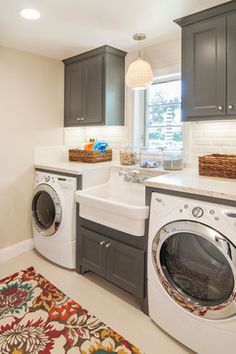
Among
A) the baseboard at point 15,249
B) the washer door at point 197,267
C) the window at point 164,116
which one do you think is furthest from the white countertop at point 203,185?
the baseboard at point 15,249

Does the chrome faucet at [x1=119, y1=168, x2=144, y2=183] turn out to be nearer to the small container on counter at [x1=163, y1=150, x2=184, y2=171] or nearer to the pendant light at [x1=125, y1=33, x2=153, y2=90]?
the small container on counter at [x1=163, y1=150, x2=184, y2=171]

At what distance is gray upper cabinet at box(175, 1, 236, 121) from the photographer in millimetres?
1874

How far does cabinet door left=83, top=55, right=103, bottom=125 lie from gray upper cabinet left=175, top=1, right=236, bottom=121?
1006 mm

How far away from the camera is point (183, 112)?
2145 mm

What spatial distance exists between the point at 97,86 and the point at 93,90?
7 cm

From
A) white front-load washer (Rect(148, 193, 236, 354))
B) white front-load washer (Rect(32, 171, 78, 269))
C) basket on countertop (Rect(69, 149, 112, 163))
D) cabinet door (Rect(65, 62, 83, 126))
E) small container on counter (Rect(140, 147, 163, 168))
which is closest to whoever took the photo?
white front-load washer (Rect(148, 193, 236, 354))

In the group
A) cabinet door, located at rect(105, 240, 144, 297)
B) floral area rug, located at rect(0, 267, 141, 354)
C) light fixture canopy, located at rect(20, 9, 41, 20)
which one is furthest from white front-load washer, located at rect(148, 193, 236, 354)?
light fixture canopy, located at rect(20, 9, 41, 20)

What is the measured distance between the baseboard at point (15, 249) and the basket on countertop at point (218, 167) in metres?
2.17

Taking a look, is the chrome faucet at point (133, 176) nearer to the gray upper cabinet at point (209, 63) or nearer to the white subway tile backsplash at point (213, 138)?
the white subway tile backsplash at point (213, 138)

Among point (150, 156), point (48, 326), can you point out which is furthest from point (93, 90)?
point (48, 326)

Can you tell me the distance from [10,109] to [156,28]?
1696 mm

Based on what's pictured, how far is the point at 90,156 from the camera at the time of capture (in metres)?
2.91

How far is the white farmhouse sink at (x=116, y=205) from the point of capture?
189 centimetres

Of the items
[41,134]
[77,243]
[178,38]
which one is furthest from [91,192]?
[178,38]
